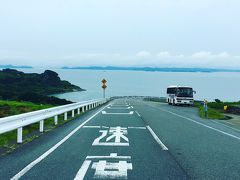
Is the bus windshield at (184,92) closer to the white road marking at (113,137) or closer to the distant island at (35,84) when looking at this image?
the white road marking at (113,137)

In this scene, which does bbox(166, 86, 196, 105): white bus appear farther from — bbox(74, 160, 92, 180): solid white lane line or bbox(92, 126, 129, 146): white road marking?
bbox(74, 160, 92, 180): solid white lane line

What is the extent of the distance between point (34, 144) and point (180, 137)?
16.9 feet

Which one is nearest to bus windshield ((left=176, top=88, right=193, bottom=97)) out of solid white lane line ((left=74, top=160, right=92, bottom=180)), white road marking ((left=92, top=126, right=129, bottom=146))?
white road marking ((left=92, top=126, right=129, bottom=146))

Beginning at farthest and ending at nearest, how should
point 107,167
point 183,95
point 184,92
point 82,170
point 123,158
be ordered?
point 184,92 → point 183,95 → point 123,158 → point 107,167 → point 82,170

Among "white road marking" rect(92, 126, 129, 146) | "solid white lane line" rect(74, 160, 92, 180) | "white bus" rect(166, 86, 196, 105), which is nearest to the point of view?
"solid white lane line" rect(74, 160, 92, 180)

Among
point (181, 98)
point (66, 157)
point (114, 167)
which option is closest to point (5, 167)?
point (66, 157)

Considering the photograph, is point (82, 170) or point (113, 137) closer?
point (82, 170)

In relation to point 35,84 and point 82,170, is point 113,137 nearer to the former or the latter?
point 82,170

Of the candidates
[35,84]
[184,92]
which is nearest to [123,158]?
[184,92]

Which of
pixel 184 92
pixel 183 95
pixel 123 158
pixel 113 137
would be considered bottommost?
pixel 113 137

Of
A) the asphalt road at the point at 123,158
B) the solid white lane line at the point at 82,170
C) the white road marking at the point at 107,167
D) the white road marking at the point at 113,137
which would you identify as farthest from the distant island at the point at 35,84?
the solid white lane line at the point at 82,170

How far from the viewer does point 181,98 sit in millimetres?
29516

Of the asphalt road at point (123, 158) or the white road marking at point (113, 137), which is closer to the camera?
the asphalt road at point (123, 158)

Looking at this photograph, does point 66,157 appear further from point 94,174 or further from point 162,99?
point 162,99
